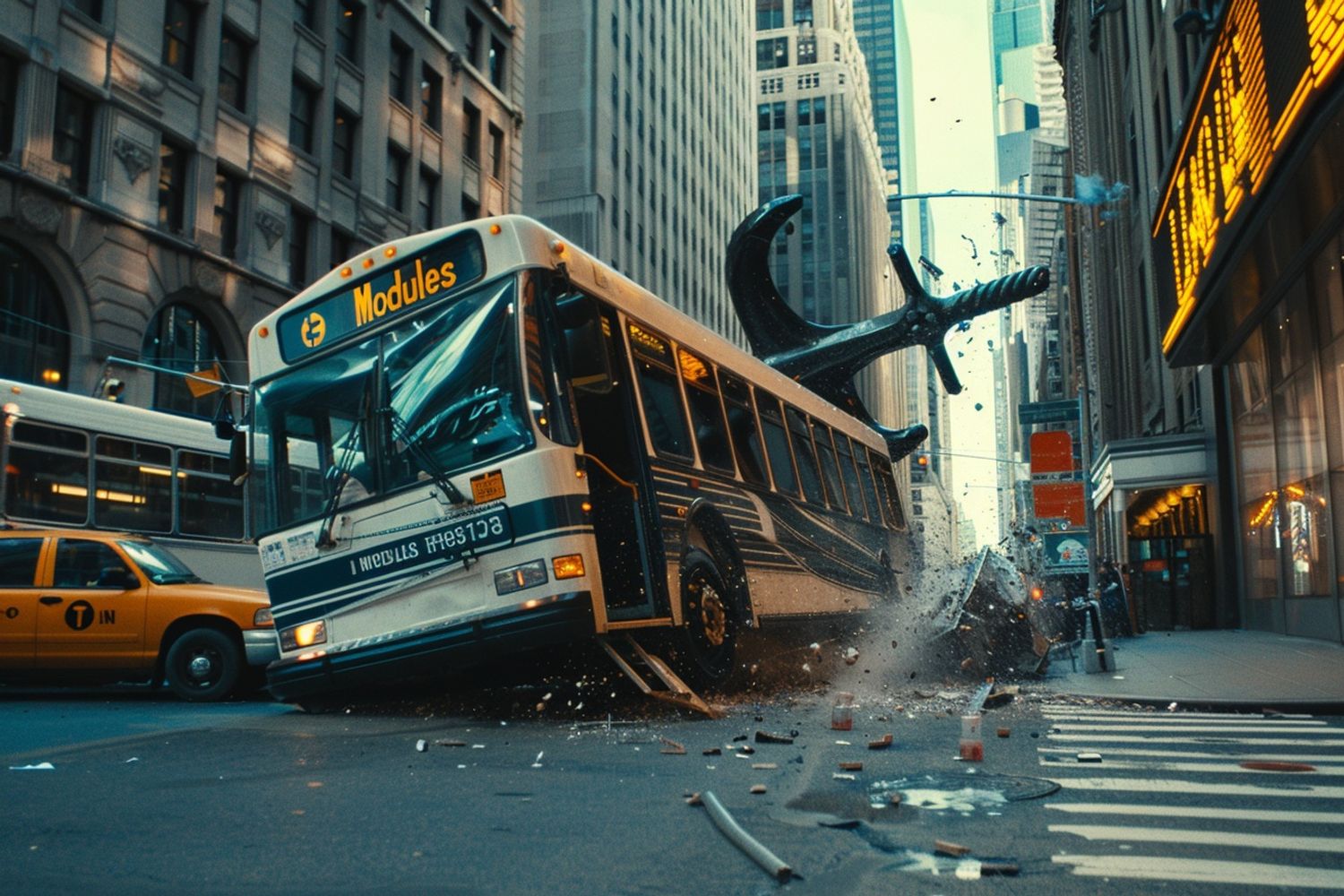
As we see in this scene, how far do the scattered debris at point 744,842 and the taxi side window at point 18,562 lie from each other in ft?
29.5

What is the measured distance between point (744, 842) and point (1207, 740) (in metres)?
4.89

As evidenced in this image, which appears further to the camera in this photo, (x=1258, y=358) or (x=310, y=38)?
(x=310, y=38)

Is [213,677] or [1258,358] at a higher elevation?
[1258,358]

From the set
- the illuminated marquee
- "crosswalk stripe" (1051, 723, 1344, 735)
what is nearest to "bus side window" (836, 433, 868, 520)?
the illuminated marquee

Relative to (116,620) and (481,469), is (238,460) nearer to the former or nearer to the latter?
(481,469)

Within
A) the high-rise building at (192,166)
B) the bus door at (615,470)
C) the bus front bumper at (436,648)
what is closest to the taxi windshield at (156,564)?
the bus front bumper at (436,648)

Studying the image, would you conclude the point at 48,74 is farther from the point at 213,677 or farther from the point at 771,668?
the point at 771,668

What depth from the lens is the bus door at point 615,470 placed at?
9328mm

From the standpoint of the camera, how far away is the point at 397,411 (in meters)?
9.10

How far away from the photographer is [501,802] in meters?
5.60

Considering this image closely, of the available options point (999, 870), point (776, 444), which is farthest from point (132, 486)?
point (999, 870)

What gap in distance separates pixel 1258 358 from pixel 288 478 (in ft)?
61.4

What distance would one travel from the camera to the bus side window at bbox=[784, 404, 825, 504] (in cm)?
1369

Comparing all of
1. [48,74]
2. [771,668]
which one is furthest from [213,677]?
[48,74]
